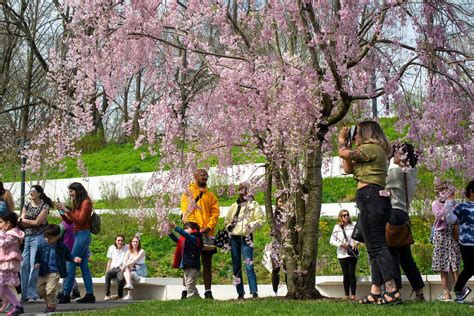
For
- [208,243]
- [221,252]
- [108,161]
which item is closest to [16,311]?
[208,243]

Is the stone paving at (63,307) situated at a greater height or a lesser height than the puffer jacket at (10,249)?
lesser

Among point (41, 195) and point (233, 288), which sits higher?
point (41, 195)

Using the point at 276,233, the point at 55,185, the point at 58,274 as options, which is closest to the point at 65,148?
the point at 58,274

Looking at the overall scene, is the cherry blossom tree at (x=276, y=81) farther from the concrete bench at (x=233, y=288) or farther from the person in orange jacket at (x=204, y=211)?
the concrete bench at (x=233, y=288)

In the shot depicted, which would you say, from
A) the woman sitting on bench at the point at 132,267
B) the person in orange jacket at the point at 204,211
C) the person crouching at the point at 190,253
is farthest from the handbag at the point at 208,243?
the woman sitting on bench at the point at 132,267

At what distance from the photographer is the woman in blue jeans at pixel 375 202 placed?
8.32 metres

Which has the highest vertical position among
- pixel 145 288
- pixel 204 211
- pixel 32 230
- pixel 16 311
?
pixel 204 211

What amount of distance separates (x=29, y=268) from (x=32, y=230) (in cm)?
57

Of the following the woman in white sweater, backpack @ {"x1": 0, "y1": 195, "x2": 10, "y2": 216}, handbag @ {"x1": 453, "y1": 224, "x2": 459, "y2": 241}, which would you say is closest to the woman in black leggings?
handbag @ {"x1": 453, "y1": 224, "x2": 459, "y2": 241}

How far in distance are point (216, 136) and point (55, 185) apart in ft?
54.4

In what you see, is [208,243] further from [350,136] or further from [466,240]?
[350,136]

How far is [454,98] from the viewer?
10516mm

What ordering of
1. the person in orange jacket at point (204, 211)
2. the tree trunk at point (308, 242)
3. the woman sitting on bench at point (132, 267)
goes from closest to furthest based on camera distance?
the tree trunk at point (308, 242) < the person in orange jacket at point (204, 211) < the woman sitting on bench at point (132, 267)

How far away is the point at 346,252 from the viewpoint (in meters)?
12.3
